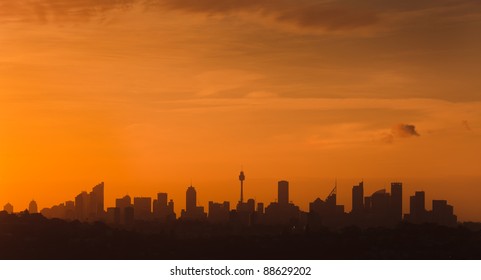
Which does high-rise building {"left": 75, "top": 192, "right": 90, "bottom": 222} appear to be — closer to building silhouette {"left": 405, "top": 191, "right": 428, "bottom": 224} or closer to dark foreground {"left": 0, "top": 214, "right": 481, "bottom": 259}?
dark foreground {"left": 0, "top": 214, "right": 481, "bottom": 259}

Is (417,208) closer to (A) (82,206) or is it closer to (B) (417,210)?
(B) (417,210)

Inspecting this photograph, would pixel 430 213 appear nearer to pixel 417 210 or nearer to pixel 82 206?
pixel 417 210

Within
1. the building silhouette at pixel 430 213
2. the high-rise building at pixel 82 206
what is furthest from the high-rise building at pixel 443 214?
the high-rise building at pixel 82 206

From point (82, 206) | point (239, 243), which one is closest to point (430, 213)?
point (239, 243)

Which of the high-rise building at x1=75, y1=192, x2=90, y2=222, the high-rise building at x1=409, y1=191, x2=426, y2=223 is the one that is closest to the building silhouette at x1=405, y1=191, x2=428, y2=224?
the high-rise building at x1=409, y1=191, x2=426, y2=223

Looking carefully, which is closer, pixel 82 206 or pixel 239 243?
pixel 239 243

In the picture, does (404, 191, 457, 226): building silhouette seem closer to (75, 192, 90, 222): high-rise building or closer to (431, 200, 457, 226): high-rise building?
(431, 200, 457, 226): high-rise building

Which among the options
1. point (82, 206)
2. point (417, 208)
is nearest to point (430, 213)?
point (417, 208)
